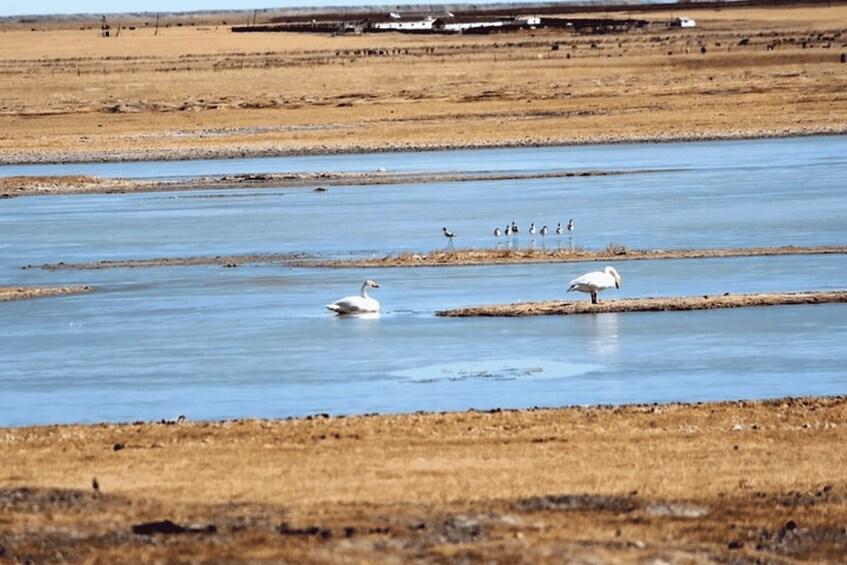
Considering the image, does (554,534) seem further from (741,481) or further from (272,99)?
(272,99)

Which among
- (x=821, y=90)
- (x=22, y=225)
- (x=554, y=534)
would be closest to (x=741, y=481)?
(x=554, y=534)

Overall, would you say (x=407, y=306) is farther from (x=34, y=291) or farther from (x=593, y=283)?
(x=34, y=291)

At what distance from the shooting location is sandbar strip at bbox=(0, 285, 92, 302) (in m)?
24.8

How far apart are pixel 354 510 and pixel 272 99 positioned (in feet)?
189

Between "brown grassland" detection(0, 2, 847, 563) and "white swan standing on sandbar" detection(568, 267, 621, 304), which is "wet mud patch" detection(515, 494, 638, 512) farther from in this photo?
"white swan standing on sandbar" detection(568, 267, 621, 304)

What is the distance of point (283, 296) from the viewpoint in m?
24.0

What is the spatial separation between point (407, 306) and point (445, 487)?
1087cm

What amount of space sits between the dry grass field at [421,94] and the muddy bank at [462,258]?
2250cm

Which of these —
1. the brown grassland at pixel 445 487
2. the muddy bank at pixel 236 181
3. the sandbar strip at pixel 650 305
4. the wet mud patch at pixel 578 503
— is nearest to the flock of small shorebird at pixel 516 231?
the sandbar strip at pixel 650 305

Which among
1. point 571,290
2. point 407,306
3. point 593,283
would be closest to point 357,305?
point 407,306

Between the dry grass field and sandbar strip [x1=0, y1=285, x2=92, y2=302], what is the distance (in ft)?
83.9

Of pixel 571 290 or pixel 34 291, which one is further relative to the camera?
pixel 34 291

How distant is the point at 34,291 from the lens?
2520 centimetres

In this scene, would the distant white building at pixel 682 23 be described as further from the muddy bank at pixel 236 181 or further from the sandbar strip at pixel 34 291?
the sandbar strip at pixel 34 291
